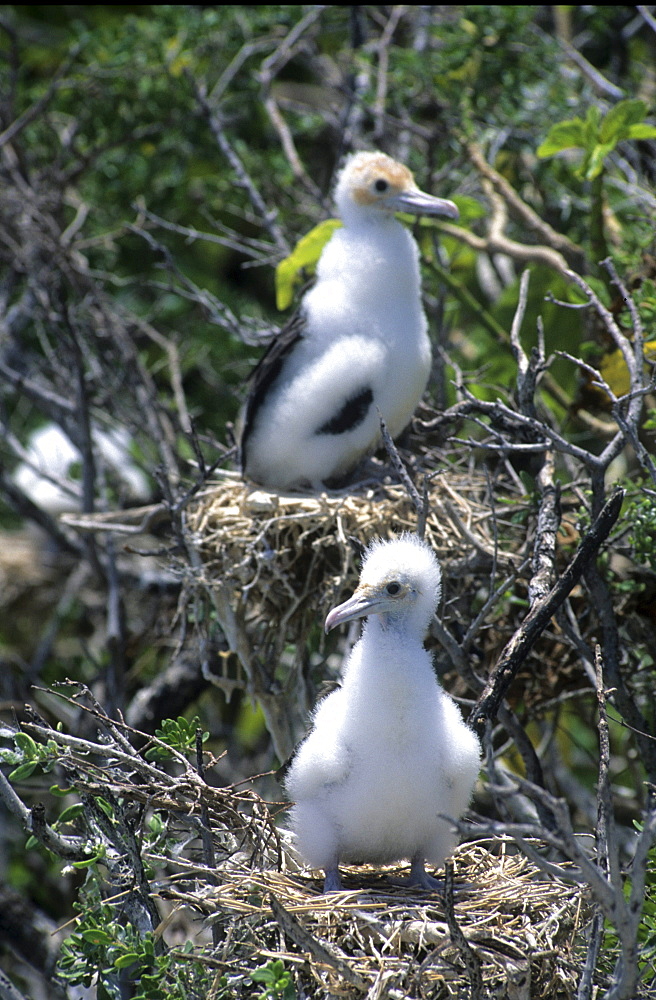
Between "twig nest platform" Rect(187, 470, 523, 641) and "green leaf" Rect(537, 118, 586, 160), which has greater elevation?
"green leaf" Rect(537, 118, 586, 160)

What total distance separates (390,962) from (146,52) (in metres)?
5.13

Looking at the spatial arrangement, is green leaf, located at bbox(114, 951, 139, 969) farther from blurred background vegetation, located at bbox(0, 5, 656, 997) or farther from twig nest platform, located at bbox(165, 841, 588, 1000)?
blurred background vegetation, located at bbox(0, 5, 656, 997)

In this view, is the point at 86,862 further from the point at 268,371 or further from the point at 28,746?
the point at 268,371

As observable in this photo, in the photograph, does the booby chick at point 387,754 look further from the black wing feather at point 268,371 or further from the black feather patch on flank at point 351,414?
the black wing feather at point 268,371

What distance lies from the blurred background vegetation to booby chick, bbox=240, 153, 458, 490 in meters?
0.32

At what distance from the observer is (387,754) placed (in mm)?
2789

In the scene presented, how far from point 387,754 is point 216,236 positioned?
374 centimetres

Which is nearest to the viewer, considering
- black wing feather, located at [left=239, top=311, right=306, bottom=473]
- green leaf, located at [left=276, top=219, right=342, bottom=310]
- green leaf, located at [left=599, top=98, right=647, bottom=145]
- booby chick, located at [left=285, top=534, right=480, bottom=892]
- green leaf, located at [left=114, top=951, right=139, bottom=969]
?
green leaf, located at [left=114, top=951, right=139, bottom=969]

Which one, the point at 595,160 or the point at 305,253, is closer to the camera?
the point at 595,160

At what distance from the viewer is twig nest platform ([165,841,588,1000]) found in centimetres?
245

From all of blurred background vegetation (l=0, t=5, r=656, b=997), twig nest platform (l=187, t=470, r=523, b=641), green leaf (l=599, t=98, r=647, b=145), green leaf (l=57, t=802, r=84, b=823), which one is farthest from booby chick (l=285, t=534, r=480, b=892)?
green leaf (l=599, t=98, r=647, b=145)

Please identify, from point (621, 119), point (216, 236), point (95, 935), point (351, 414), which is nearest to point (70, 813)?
point (95, 935)

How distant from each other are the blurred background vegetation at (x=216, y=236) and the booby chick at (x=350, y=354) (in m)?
0.32

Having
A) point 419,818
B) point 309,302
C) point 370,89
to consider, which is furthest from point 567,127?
point 419,818
